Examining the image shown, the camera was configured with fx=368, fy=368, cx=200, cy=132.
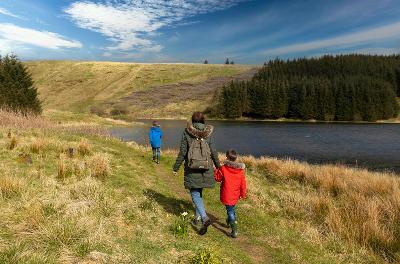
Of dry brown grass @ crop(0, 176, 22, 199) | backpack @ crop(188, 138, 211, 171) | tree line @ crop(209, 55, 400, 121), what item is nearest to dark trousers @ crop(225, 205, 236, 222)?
backpack @ crop(188, 138, 211, 171)

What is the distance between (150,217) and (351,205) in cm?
777

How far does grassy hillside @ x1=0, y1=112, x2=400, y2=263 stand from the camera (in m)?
6.67

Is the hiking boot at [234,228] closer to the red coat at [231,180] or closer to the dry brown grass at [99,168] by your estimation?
the red coat at [231,180]

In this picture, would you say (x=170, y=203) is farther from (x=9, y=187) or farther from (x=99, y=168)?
(x=9, y=187)

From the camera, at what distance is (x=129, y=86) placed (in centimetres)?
13988

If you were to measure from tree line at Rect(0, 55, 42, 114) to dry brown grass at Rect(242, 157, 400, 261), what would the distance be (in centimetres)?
3613

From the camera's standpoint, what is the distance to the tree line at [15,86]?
4422cm

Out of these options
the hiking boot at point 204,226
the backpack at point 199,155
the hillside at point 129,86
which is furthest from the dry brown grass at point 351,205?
the hillside at point 129,86

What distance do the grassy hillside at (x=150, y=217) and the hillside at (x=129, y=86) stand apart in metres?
90.7

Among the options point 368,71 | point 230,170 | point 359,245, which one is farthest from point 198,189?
point 368,71

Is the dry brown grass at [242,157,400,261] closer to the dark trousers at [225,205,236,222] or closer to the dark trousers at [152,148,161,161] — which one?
the dark trousers at [225,205,236,222]

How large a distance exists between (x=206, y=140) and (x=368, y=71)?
458ft

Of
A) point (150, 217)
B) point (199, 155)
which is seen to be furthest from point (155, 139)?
point (199, 155)

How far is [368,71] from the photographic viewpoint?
435 feet
